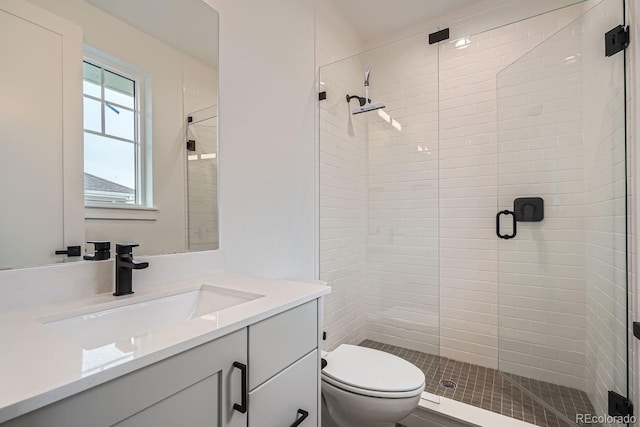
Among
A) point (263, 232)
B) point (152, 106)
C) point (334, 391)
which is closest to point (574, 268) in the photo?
point (334, 391)

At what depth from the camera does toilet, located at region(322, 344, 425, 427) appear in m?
1.30

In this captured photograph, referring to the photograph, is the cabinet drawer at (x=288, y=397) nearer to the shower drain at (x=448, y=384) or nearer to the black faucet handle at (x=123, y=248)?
the black faucet handle at (x=123, y=248)

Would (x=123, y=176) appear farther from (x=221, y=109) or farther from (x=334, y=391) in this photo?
(x=334, y=391)

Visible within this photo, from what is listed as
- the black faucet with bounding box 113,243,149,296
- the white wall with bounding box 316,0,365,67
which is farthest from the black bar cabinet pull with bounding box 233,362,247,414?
the white wall with bounding box 316,0,365,67

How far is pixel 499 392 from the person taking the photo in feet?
6.17

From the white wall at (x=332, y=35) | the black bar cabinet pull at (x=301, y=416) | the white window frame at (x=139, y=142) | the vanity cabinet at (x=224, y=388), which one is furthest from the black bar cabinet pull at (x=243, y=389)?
the white wall at (x=332, y=35)

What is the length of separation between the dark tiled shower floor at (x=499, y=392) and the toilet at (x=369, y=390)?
0.59 meters

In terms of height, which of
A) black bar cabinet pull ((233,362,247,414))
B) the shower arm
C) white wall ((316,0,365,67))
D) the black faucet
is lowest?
black bar cabinet pull ((233,362,247,414))

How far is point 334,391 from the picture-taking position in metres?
1.40

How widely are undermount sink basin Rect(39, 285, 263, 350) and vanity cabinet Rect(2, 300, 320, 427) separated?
3.9 inches

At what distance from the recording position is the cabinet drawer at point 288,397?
78 centimetres

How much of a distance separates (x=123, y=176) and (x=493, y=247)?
225cm

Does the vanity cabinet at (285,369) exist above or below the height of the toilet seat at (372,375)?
above

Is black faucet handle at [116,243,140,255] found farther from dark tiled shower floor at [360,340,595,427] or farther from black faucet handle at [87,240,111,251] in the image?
dark tiled shower floor at [360,340,595,427]
